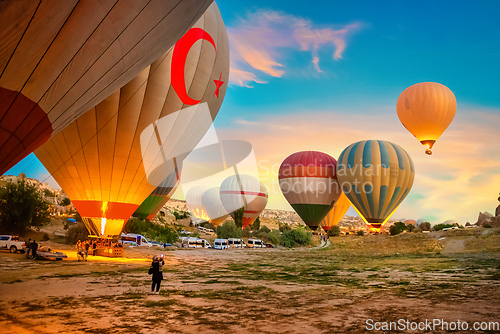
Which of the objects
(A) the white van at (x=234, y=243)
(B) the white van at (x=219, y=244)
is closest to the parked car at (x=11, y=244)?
(B) the white van at (x=219, y=244)

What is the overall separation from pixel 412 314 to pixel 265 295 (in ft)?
11.6

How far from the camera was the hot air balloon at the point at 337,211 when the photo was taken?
40303 millimetres

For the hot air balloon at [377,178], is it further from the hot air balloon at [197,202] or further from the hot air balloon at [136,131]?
the hot air balloon at [197,202]

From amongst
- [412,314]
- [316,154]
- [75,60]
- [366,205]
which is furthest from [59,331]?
[316,154]

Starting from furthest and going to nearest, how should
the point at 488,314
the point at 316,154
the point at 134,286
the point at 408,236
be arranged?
1. the point at 316,154
2. the point at 408,236
3. the point at 134,286
4. the point at 488,314

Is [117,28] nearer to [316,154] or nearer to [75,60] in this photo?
[75,60]

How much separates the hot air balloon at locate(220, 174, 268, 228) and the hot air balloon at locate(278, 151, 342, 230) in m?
10.9

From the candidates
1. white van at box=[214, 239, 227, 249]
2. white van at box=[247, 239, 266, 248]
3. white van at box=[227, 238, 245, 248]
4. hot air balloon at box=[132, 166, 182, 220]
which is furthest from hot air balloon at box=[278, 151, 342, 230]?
hot air balloon at box=[132, 166, 182, 220]

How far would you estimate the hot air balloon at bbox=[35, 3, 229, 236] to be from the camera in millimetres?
11953

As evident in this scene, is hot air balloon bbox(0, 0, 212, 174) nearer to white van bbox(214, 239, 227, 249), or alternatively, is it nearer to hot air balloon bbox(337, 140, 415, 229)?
hot air balloon bbox(337, 140, 415, 229)

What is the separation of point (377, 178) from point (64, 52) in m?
29.5

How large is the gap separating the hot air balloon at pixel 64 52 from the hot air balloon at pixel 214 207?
5394cm

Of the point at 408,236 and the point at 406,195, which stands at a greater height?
the point at 406,195

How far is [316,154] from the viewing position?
126 ft
